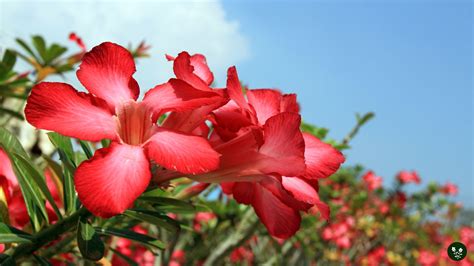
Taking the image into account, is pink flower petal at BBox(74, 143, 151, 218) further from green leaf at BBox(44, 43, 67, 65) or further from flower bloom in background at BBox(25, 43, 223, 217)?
green leaf at BBox(44, 43, 67, 65)

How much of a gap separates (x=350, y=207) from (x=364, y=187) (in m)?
0.95

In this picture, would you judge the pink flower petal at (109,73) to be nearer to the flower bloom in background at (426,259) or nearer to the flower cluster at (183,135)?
the flower cluster at (183,135)

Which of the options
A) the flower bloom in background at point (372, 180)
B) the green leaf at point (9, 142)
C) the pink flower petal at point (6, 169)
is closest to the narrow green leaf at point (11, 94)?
the pink flower petal at point (6, 169)

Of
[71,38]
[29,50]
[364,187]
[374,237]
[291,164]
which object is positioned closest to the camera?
[291,164]

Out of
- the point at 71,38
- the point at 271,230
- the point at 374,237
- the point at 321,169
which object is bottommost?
the point at 374,237

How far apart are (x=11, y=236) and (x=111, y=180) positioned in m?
0.23

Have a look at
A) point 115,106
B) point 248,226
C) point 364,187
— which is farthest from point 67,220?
point 364,187

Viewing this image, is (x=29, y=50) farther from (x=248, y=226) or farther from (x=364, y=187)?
(x=364, y=187)

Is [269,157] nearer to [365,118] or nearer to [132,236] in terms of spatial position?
[132,236]

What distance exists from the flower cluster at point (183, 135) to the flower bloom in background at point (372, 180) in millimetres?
5319

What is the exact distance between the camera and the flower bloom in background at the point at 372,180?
5.86m

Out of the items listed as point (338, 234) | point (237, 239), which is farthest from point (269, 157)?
point (338, 234)

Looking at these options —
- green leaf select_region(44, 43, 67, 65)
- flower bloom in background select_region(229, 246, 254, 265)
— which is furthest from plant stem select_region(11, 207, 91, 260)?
flower bloom in background select_region(229, 246, 254, 265)

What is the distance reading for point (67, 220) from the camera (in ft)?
2.35
